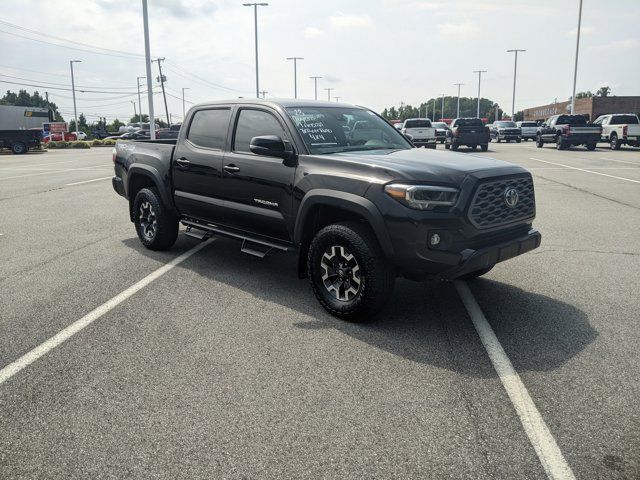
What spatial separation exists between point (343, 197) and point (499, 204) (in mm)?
1254

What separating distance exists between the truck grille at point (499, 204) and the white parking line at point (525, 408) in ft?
2.81

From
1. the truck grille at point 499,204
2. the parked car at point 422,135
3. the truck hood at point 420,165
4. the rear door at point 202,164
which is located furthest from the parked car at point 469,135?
the truck grille at point 499,204

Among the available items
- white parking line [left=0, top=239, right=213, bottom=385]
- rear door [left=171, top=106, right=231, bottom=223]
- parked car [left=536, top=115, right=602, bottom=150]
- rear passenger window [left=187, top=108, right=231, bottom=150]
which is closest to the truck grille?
rear door [left=171, top=106, right=231, bottom=223]

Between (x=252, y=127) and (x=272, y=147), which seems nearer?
(x=272, y=147)

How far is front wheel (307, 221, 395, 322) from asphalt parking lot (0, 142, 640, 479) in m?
0.18

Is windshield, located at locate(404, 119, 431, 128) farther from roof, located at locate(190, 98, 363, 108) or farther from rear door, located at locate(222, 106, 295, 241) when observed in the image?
rear door, located at locate(222, 106, 295, 241)

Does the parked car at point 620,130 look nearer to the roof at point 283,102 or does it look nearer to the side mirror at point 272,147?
the roof at point 283,102

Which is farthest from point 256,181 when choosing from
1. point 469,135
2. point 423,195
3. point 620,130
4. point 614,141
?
point 614,141

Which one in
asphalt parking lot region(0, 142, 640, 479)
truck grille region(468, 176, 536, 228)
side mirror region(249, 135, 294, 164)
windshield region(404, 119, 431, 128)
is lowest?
asphalt parking lot region(0, 142, 640, 479)

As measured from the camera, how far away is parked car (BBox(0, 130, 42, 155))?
35.2 metres

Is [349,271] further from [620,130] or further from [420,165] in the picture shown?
[620,130]

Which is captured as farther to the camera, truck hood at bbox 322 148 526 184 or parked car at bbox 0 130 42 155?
parked car at bbox 0 130 42 155

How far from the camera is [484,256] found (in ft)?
13.5

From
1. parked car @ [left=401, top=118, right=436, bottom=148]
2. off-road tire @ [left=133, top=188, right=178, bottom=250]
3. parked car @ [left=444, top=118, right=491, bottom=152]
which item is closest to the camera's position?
off-road tire @ [left=133, top=188, right=178, bottom=250]
